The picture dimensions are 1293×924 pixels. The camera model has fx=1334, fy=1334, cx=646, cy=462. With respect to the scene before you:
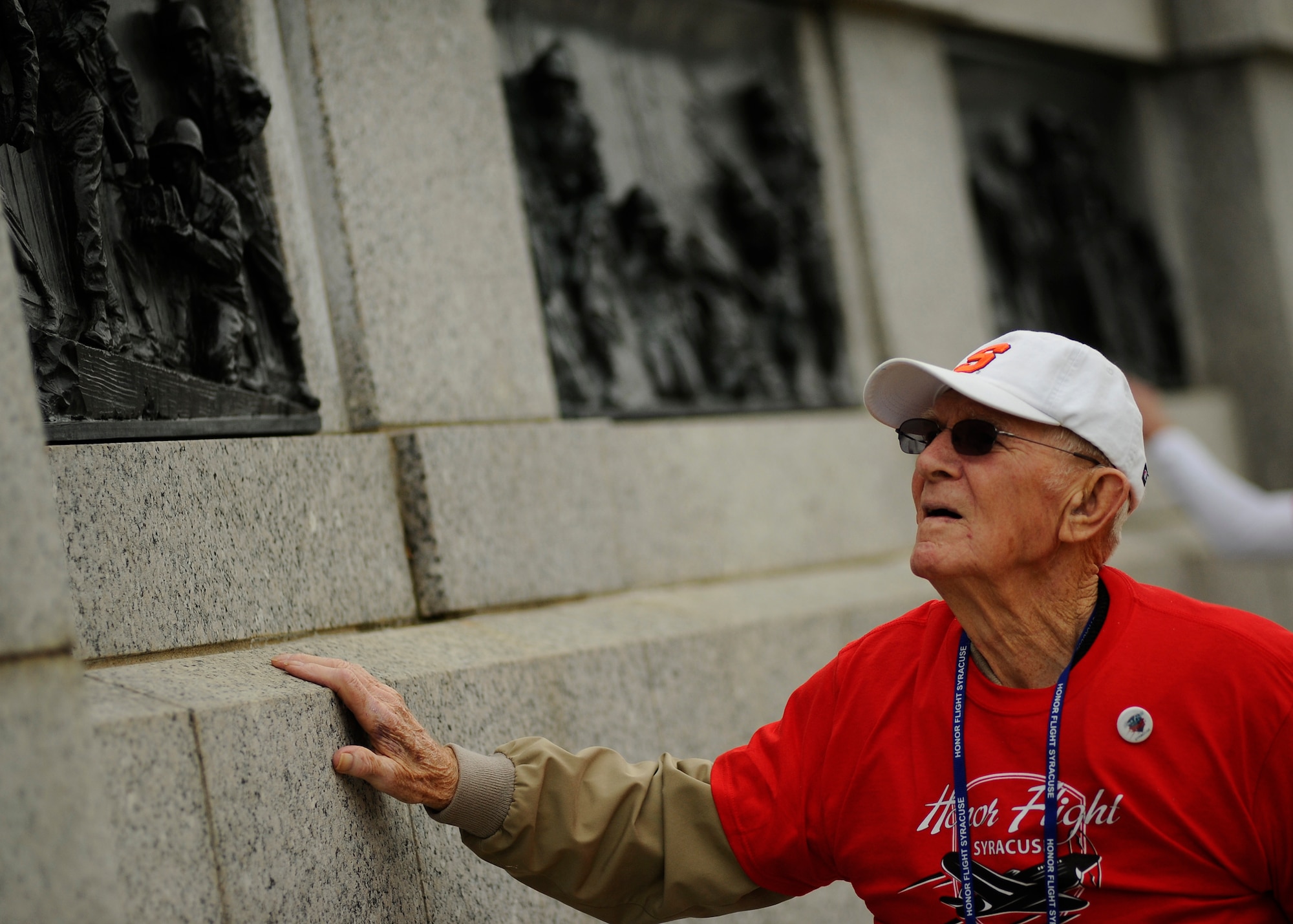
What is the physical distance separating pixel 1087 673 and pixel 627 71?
4.48 metres

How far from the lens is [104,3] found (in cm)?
347

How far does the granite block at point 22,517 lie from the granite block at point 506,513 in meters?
2.03

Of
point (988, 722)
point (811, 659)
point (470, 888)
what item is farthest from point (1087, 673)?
point (811, 659)

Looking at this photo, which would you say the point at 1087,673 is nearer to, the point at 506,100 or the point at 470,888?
the point at 470,888

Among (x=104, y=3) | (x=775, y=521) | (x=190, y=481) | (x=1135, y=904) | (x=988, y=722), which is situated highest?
(x=104, y=3)

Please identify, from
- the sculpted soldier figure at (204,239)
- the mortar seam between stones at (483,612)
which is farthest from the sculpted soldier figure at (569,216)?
the sculpted soldier figure at (204,239)

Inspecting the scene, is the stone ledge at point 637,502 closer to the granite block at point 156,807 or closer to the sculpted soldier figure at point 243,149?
the sculpted soldier figure at point 243,149

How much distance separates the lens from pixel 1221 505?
600 cm

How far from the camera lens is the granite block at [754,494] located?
530cm

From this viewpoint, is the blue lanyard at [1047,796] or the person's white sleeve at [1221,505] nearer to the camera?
the blue lanyard at [1047,796]

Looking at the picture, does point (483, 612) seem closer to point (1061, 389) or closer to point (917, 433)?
point (917, 433)

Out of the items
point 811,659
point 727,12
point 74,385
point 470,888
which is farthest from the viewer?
point 727,12

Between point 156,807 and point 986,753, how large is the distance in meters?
1.60

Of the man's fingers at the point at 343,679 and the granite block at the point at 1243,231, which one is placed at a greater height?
the granite block at the point at 1243,231
